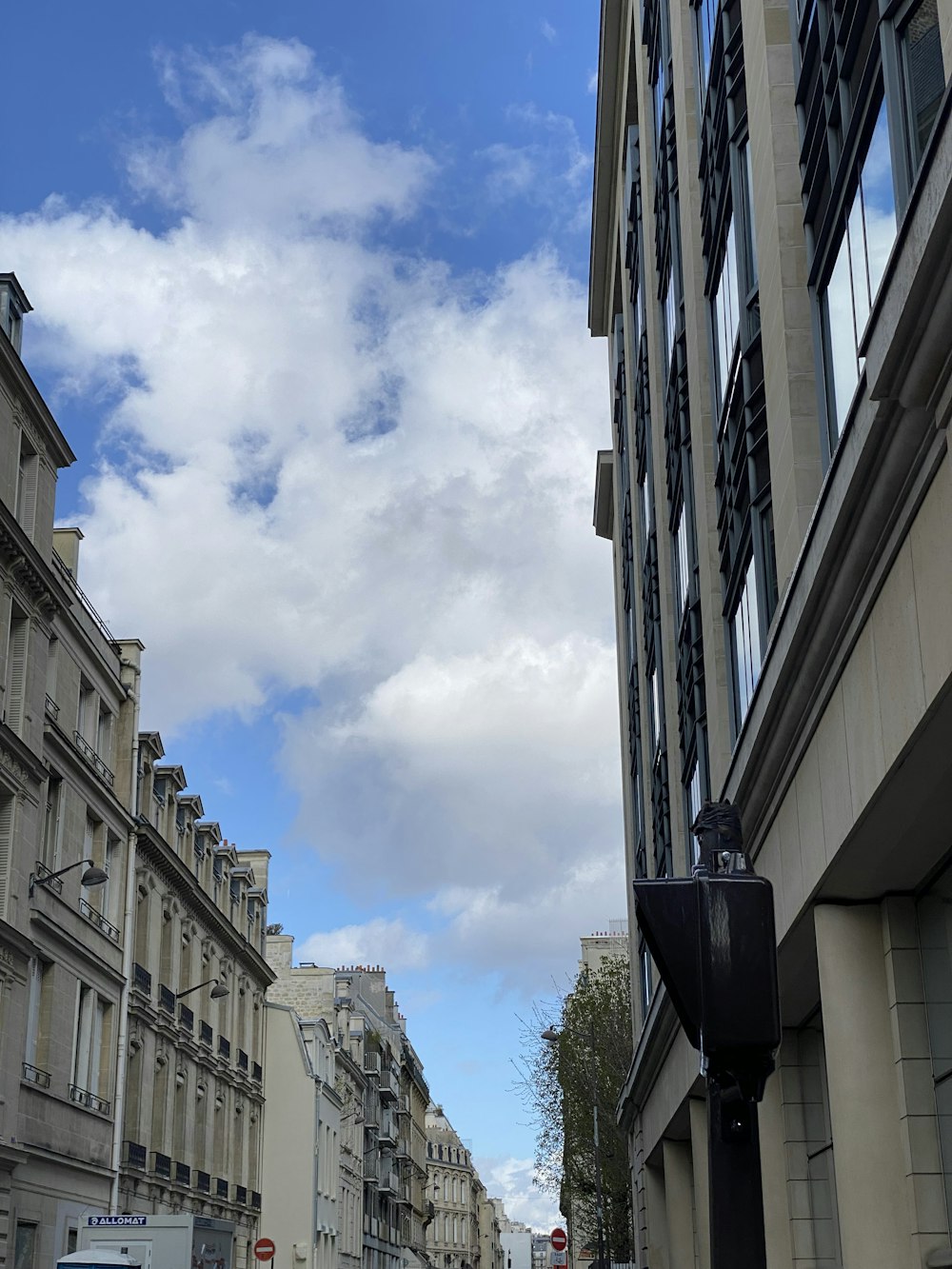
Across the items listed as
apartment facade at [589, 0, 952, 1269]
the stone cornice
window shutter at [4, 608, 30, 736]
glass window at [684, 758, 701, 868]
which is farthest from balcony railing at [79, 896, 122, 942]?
apartment facade at [589, 0, 952, 1269]

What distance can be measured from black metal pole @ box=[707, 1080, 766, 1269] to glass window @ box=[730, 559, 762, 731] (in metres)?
13.7

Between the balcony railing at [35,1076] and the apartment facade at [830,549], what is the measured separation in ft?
43.8

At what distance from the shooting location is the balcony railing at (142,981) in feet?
130

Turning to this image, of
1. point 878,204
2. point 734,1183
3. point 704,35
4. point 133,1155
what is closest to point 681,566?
point 704,35

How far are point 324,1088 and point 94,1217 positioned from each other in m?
41.2

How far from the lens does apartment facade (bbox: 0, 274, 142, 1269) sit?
1157 inches

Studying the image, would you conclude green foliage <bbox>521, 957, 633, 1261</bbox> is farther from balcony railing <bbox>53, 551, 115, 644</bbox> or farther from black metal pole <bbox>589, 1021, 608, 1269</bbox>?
balcony railing <bbox>53, 551, 115, 644</bbox>

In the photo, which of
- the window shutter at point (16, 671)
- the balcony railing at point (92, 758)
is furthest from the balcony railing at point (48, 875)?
the window shutter at point (16, 671)

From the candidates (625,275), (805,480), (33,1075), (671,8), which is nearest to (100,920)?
(33,1075)

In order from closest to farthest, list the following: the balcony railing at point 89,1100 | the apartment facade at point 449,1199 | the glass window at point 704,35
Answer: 1. the glass window at point 704,35
2. the balcony railing at point 89,1100
3. the apartment facade at point 449,1199

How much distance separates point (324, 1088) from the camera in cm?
6712

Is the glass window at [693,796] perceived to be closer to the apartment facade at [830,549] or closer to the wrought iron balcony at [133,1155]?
the apartment facade at [830,549]

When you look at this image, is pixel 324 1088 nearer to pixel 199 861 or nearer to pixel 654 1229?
pixel 199 861

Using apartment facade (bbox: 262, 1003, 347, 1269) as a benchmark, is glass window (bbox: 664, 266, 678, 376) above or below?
above
